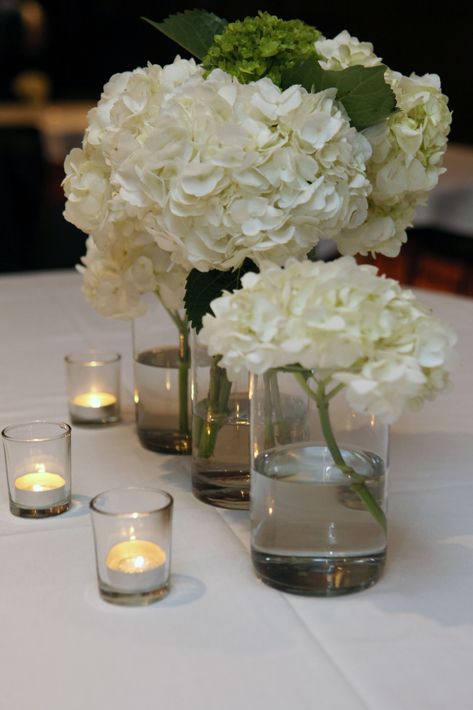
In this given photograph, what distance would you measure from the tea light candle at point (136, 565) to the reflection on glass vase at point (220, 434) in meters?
0.21

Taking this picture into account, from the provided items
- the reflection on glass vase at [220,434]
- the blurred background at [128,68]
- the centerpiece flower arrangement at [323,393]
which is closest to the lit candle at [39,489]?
the reflection on glass vase at [220,434]

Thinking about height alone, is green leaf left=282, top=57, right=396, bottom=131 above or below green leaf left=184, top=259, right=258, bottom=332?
above

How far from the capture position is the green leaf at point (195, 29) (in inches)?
40.8

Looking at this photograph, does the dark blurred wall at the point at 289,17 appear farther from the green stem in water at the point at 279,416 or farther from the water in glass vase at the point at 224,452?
the green stem in water at the point at 279,416

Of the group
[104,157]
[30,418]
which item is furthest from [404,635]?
[30,418]

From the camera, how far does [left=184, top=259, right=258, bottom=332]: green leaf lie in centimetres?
99

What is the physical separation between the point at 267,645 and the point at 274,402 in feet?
0.64

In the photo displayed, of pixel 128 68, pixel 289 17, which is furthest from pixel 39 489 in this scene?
pixel 128 68

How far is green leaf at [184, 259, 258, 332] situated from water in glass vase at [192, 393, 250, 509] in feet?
0.35

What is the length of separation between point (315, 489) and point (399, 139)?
0.34 metres

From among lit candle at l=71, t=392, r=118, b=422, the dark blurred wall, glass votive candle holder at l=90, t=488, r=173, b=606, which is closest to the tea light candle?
glass votive candle holder at l=90, t=488, r=173, b=606

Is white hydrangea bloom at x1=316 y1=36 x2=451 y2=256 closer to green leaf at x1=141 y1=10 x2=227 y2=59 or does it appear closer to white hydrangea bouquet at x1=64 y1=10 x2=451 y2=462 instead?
white hydrangea bouquet at x1=64 y1=10 x2=451 y2=462

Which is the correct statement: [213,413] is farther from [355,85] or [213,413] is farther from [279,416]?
[355,85]

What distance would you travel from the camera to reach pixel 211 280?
99cm
